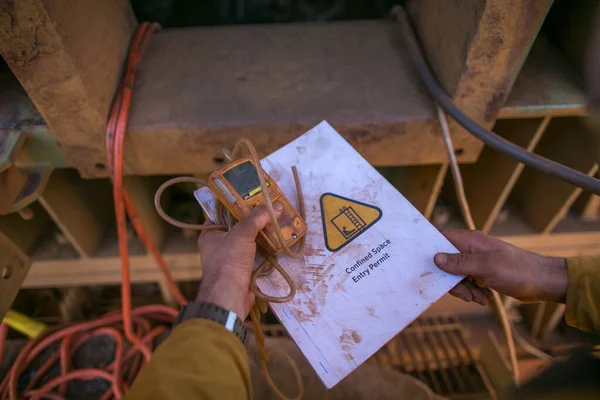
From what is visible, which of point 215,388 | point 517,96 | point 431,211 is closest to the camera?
point 215,388

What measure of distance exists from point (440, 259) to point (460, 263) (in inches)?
1.2

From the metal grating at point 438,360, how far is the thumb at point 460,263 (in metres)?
0.71

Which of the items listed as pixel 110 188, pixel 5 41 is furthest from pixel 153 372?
pixel 110 188

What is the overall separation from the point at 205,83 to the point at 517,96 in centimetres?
68

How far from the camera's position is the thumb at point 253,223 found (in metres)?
0.63

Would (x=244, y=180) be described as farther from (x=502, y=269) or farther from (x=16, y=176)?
(x=16, y=176)

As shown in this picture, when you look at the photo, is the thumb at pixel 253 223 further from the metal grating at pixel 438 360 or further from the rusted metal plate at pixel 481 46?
the metal grating at pixel 438 360

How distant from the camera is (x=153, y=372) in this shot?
526 millimetres

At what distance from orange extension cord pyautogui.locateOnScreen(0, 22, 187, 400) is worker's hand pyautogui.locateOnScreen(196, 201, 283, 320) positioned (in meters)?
0.40

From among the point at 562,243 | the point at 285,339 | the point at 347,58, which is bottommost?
the point at 285,339

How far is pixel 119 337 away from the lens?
1.17m

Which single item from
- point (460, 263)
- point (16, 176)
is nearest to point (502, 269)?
point (460, 263)

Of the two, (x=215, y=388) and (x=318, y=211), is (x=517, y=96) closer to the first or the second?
(x=318, y=211)

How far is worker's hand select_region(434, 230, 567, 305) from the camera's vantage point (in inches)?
26.4
